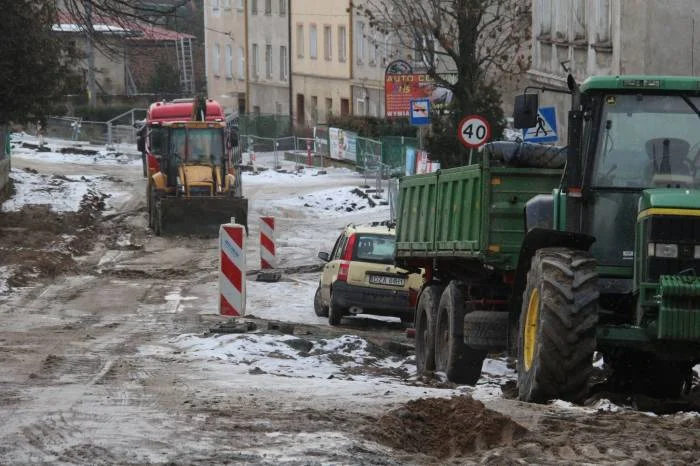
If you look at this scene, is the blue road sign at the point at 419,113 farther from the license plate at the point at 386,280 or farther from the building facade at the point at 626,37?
the license plate at the point at 386,280

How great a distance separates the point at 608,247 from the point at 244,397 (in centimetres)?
294

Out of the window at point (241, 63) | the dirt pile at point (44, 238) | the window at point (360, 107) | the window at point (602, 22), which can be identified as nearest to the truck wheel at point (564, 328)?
the dirt pile at point (44, 238)

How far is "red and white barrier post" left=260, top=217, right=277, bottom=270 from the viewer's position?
82.4 feet

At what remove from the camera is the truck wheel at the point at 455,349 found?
1348 cm

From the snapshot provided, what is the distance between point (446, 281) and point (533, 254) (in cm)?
431

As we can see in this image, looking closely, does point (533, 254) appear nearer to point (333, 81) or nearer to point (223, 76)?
point (333, 81)

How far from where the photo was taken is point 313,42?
66625mm

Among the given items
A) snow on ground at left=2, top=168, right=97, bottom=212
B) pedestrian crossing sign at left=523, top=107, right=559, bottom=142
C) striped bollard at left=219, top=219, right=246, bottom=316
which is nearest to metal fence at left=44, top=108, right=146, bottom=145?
snow on ground at left=2, top=168, right=97, bottom=212

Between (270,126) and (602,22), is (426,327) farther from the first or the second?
(270,126)

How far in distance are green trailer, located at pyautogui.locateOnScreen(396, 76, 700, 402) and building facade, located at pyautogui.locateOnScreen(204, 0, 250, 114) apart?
61.9 meters

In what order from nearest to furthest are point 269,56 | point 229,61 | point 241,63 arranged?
1. point 269,56
2. point 241,63
3. point 229,61

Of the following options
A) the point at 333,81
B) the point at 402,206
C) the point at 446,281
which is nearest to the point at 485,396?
the point at 446,281

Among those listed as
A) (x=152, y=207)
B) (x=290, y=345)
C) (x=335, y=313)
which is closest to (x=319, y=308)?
(x=335, y=313)

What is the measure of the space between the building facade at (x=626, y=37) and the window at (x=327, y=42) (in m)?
31.2
